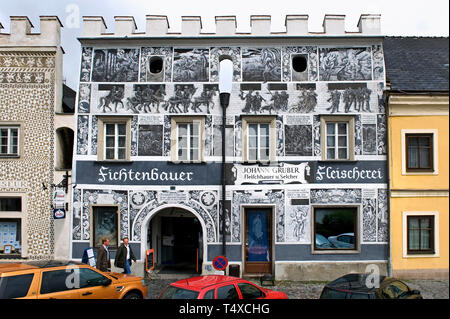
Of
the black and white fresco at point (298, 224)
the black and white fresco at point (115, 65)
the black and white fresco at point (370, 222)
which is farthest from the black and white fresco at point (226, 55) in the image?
the black and white fresco at point (370, 222)

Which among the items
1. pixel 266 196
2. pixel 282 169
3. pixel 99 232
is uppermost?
pixel 282 169

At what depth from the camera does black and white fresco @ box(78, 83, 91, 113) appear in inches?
470

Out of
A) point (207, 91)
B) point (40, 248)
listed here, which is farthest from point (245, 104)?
point (40, 248)

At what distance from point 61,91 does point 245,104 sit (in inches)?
262

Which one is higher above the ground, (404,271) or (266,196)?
(266,196)

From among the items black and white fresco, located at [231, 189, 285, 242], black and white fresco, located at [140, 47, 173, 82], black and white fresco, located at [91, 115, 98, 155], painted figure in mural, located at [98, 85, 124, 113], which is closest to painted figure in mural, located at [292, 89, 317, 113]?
black and white fresco, located at [231, 189, 285, 242]

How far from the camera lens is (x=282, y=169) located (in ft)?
38.4

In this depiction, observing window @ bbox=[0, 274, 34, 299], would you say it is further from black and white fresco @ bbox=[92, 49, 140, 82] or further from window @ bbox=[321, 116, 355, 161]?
window @ bbox=[321, 116, 355, 161]

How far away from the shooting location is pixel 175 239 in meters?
13.2

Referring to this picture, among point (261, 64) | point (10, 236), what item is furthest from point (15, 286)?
point (261, 64)

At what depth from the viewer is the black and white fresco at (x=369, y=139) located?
460 inches

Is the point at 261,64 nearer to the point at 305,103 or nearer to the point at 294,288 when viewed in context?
the point at 305,103

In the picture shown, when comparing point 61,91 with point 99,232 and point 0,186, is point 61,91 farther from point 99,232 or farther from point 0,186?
point 99,232

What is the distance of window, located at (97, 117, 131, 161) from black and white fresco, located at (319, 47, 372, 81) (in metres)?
7.25
